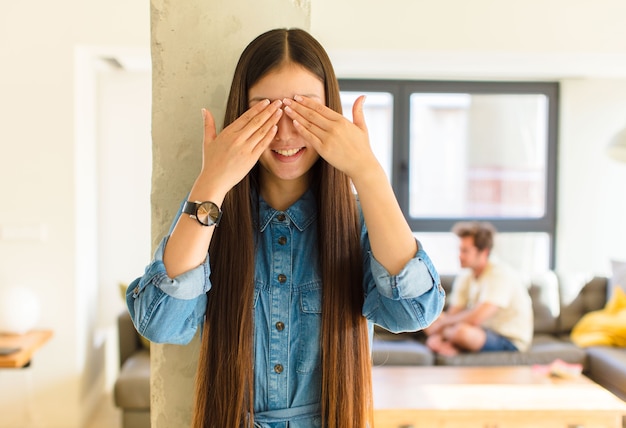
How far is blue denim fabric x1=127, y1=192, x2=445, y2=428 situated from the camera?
100 cm

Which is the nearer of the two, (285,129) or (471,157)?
(285,129)

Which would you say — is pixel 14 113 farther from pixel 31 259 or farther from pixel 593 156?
pixel 593 156

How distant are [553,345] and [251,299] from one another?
3499 millimetres

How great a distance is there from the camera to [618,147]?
9.77 ft

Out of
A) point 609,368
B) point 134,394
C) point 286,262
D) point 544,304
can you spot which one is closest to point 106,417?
point 134,394

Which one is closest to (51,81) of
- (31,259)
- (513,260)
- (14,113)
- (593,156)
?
(14,113)

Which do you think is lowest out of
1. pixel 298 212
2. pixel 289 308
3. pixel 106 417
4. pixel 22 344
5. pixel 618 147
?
pixel 106 417

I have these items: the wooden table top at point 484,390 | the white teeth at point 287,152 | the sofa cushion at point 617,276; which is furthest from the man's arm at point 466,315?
the white teeth at point 287,152

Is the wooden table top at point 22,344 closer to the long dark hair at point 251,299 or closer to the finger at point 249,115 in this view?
the long dark hair at point 251,299

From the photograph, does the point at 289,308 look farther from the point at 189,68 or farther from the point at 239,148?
the point at 189,68

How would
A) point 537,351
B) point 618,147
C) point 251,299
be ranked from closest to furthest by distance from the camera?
1. point 251,299
2. point 618,147
3. point 537,351

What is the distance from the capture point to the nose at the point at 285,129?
1.03 meters

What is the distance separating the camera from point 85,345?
12.8 feet

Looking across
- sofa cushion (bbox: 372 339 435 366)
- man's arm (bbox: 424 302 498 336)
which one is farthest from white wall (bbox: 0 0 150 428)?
man's arm (bbox: 424 302 498 336)
